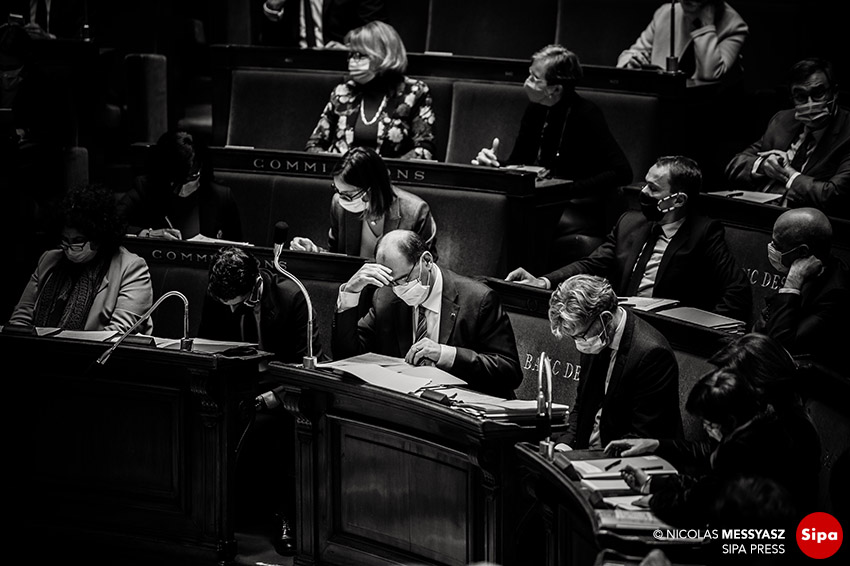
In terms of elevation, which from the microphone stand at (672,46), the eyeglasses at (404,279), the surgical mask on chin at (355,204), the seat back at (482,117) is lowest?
the eyeglasses at (404,279)

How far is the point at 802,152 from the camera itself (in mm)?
4848

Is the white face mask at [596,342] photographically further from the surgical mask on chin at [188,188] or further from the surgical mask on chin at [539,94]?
the surgical mask on chin at [188,188]

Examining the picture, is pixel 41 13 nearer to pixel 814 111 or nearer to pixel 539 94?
pixel 539 94

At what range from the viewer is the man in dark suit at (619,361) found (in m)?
3.46

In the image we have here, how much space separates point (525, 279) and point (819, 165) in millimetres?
1243

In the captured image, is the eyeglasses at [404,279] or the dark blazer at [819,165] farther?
the dark blazer at [819,165]

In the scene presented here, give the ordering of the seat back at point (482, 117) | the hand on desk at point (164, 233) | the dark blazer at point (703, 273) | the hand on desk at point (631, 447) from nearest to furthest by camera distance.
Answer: the hand on desk at point (631, 447) < the dark blazer at point (703, 273) < the hand on desk at point (164, 233) < the seat back at point (482, 117)

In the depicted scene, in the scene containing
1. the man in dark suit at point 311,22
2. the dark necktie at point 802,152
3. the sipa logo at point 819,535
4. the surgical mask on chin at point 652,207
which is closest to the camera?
the sipa logo at point 819,535

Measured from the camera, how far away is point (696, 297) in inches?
175

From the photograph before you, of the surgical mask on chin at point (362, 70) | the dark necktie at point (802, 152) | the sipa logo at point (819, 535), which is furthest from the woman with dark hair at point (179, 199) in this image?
the sipa logo at point (819, 535)

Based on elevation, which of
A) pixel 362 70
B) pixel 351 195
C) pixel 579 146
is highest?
pixel 362 70

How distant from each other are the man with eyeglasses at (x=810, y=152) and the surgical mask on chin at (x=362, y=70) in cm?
177

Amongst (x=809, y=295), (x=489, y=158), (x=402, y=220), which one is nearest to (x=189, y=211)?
(x=402, y=220)

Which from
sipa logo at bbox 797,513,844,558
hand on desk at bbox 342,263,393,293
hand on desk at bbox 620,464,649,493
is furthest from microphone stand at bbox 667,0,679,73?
sipa logo at bbox 797,513,844,558
